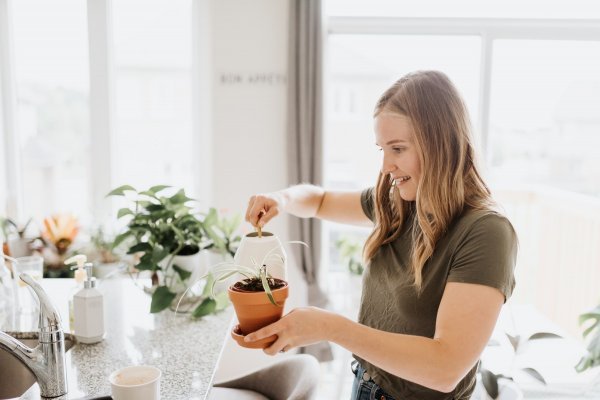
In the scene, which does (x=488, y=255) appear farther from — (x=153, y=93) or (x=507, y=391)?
(x=153, y=93)

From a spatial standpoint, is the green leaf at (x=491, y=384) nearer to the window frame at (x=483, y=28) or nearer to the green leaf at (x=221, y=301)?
the green leaf at (x=221, y=301)

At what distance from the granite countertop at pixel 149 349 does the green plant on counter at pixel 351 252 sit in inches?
58.1

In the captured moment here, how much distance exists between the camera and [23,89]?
3350 millimetres

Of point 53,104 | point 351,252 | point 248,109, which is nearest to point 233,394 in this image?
point 351,252

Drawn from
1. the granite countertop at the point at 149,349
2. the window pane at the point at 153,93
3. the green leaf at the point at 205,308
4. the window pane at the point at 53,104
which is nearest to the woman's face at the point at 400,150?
the granite countertop at the point at 149,349

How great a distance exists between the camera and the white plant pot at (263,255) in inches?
47.7

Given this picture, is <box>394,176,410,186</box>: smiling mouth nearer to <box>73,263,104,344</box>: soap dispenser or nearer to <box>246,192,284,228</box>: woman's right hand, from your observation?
<box>246,192,284,228</box>: woman's right hand

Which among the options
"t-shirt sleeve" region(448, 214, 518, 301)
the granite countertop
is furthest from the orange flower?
"t-shirt sleeve" region(448, 214, 518, 301)

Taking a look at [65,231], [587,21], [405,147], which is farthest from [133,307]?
[587,21]

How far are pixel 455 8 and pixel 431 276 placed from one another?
2.52 meters

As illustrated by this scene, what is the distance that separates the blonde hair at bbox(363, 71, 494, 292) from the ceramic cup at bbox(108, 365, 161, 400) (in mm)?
612

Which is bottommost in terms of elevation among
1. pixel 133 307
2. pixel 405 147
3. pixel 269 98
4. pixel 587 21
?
pixel 133 307

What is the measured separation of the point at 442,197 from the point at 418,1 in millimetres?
2394

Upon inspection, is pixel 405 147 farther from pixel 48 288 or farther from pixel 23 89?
pixel 23 89
